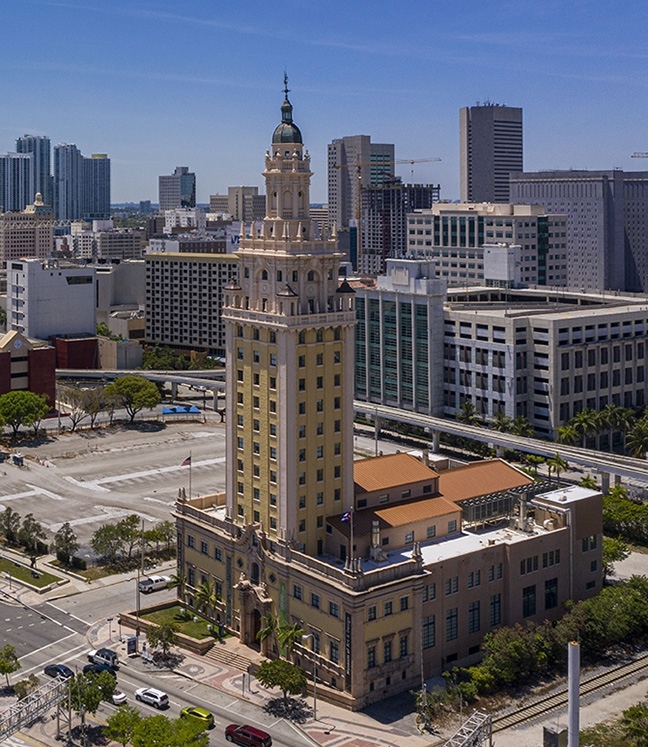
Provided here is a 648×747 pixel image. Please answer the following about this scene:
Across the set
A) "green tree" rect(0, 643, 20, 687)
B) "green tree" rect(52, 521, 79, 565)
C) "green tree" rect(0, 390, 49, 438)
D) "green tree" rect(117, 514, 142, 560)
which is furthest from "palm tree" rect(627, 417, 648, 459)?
"green tree" rect(0, 390, 49, 438)

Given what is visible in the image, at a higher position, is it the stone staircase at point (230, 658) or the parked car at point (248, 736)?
the stone staircase at point (230, 658)

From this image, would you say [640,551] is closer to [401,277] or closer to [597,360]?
[597,360]

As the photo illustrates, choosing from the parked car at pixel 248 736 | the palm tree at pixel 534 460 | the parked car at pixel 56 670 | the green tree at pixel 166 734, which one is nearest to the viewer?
the green tree at pixel 166 734

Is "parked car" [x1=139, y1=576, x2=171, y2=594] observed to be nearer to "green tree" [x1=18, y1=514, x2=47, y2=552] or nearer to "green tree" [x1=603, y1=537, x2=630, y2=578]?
"green tree" [x1=18, y1=514, x2=47, y2=552]

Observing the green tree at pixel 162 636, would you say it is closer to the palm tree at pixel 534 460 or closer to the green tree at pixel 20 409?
the palm tree at pixel 534 460

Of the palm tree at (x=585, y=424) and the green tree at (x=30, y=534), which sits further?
the palm tree at (x=585, y=424)

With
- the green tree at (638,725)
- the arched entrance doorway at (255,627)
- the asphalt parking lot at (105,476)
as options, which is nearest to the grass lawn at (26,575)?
the asphalt parking lot at (105,476)

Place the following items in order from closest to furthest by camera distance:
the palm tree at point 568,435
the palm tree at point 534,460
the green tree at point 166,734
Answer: the green tree at point 166,734 → the palm tree at point 534,460 → the palm tree at point 568,435
